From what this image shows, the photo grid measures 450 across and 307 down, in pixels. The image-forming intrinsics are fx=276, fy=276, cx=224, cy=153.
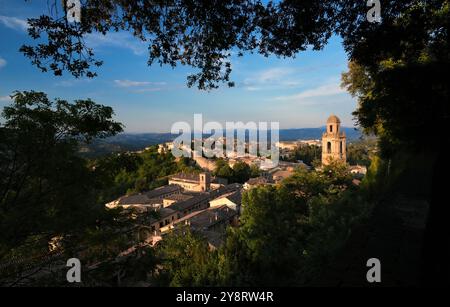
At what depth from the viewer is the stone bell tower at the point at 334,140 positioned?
4231 centimetres

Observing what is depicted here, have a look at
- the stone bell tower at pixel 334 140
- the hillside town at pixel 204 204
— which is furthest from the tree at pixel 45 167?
the stone bell tower at pixel 334 140

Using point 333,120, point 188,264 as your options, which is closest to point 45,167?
point 188,264

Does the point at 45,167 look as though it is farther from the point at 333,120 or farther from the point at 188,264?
the point at 333,120

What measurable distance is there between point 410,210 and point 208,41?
19.1 feet

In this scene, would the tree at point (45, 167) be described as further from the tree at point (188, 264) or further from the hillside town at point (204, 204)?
the hillside town at point (204, 204)

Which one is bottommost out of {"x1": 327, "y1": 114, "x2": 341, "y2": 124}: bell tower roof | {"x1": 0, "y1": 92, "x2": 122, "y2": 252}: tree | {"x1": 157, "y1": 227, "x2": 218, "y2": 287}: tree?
{"x1": 157, "y1": 227, "x2": 218, "y2": 287}: tree

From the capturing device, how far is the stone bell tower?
4231 centimetres

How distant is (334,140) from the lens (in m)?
42.4

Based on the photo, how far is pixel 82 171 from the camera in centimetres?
677

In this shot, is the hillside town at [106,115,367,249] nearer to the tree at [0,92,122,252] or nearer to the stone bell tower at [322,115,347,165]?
the stone bell tower at [322,115,347,165]

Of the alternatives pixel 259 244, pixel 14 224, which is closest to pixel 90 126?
pixel 14 224

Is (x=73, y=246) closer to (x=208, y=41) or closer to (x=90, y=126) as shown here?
(x=90, y=126)

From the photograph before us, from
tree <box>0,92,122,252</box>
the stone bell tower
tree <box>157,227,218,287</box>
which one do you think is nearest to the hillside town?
the stone bell tower
